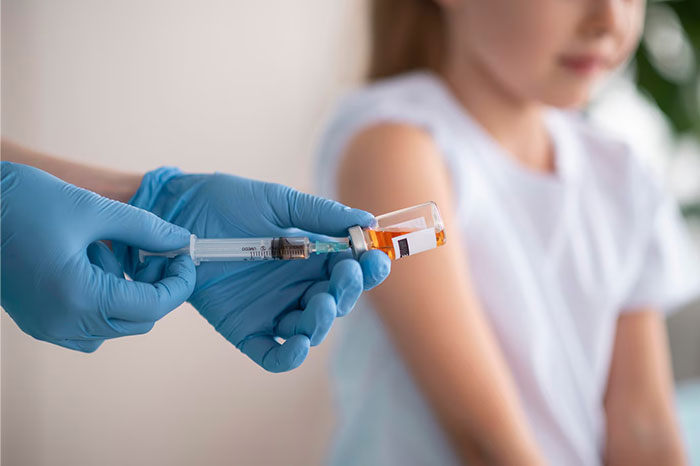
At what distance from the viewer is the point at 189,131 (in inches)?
47.9

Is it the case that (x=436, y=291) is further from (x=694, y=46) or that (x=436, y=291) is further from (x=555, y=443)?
(x=694, y=46)

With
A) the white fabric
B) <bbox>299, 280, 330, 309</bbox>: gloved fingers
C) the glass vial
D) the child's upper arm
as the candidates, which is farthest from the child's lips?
<bbox>299, 280, 330, 309</bbox>: gloved fingers

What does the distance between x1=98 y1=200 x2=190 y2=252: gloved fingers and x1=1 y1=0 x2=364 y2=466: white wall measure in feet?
1.42

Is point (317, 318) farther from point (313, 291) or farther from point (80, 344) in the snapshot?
point (80, 344)

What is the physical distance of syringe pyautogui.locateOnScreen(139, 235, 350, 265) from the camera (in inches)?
21.0

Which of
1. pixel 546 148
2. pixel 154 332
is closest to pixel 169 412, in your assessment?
pixel 154 332

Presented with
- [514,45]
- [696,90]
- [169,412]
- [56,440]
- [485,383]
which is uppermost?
[514,45]

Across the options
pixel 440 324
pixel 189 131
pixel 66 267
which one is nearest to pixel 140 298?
pixel 66 267

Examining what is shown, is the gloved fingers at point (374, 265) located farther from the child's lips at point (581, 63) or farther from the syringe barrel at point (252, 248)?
the child's lips at point (581, 63)

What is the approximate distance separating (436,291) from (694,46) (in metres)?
1.44

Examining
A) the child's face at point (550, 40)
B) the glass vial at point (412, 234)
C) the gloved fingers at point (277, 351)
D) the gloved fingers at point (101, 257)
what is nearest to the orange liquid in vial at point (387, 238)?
the glass vial at point (412, 234)

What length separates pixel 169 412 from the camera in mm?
1095

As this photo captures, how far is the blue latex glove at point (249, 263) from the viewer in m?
0.55

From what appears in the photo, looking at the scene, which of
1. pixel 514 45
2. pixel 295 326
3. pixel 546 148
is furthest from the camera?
pixel 546 148
